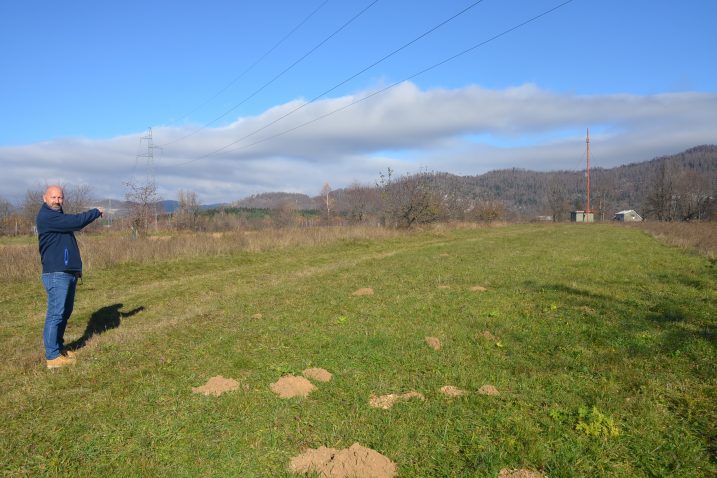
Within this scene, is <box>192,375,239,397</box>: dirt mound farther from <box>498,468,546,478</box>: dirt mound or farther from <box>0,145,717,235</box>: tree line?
<box>0,145,717,235</box>: tree line

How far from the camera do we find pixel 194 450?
371 centimetres

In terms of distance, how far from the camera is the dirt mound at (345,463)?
133 inches

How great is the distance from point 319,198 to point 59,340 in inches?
2669

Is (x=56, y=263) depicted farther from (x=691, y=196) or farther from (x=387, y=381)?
(x=691, y=196)

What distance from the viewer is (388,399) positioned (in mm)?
4641

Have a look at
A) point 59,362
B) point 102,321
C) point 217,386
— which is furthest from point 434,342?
point 102,321

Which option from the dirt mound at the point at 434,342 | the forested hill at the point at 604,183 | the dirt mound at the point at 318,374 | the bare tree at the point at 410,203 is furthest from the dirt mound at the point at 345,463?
the forested hill at the point at 604,183

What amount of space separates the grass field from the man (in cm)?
39

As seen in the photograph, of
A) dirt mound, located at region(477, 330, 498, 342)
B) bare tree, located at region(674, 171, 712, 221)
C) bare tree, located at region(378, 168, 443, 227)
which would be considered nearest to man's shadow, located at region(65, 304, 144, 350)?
dirt mound, located at region(477, 330, 498, 342)

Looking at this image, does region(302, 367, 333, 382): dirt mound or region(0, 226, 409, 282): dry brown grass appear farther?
region(0, 226, 409, 282): dry brown grass

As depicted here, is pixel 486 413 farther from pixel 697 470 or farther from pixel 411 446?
pixel 697 470

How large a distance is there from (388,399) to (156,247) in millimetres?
16313

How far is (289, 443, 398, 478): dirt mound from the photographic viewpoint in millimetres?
3379

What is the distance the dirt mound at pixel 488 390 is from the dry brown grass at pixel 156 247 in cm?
1449
